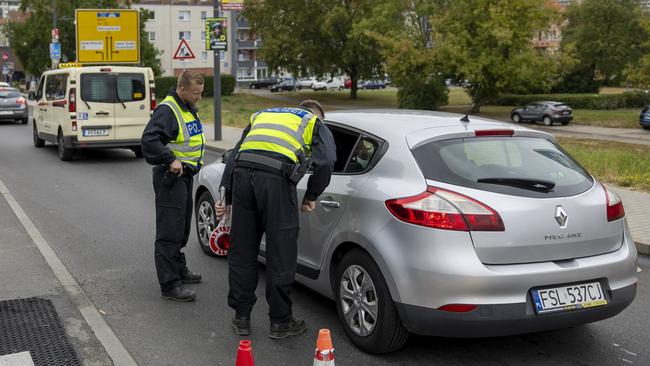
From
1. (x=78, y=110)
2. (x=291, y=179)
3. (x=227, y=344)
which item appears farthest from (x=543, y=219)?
(x=78, y=110)

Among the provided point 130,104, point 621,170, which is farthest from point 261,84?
point 621,170

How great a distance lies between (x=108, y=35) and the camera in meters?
24.6

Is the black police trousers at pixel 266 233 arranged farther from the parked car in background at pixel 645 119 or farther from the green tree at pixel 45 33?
the green tree at pixel 45 33

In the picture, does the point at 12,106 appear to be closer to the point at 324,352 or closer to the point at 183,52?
the point at 183,52

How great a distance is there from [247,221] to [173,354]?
945mm

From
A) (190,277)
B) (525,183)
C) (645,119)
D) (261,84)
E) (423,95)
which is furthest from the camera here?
(261,84)

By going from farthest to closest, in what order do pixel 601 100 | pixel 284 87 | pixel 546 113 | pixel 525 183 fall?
pixel 284 87 → pixel 601 100 → pixel 546 113 → pixel 525 183

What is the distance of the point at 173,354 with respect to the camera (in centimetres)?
457

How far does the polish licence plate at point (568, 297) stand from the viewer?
161 inches

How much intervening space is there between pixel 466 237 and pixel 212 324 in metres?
2.03

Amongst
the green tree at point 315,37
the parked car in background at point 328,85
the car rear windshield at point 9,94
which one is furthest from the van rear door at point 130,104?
the parked car in background at point 328,85

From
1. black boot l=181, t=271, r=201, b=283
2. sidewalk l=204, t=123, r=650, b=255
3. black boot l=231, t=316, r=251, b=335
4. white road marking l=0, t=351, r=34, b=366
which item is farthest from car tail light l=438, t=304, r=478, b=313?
sidewalk l=204, t=123, r=650, b=255

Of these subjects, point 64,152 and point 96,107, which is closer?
point 96,107

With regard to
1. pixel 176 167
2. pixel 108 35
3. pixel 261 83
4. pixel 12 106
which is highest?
pixel 108 35
